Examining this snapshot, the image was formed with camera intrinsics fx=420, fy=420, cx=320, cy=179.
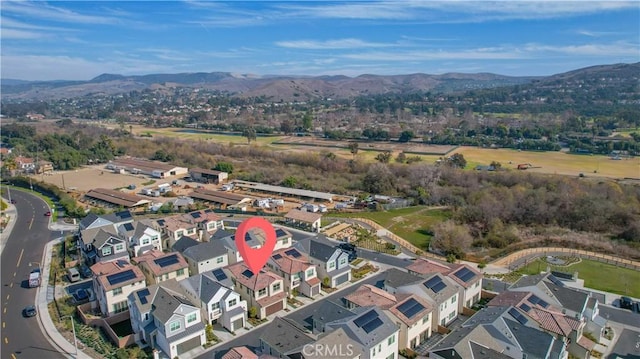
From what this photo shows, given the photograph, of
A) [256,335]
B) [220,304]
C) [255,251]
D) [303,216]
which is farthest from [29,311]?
[303,216]

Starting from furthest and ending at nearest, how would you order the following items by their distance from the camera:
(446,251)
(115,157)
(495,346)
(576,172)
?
(115,157), (576,172), (446,251), (495,346)

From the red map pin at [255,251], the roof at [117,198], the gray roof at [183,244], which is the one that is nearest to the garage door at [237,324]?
the red map pin at [255,251]

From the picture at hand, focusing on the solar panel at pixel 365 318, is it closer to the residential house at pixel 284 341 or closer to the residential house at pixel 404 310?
the residential house at pixel 404 310

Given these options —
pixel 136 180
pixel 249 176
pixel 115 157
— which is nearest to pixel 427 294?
pixel 249 176

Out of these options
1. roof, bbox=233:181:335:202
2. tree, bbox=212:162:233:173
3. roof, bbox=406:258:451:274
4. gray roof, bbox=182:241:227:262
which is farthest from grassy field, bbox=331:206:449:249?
tree, bbox=212:162:233:173

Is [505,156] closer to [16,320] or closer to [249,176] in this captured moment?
[249,176]

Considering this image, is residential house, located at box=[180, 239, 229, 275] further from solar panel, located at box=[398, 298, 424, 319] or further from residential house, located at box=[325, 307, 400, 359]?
solar panel, located at box=[398, 298, 424, 319]

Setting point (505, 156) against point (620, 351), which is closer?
point (620, 351)
